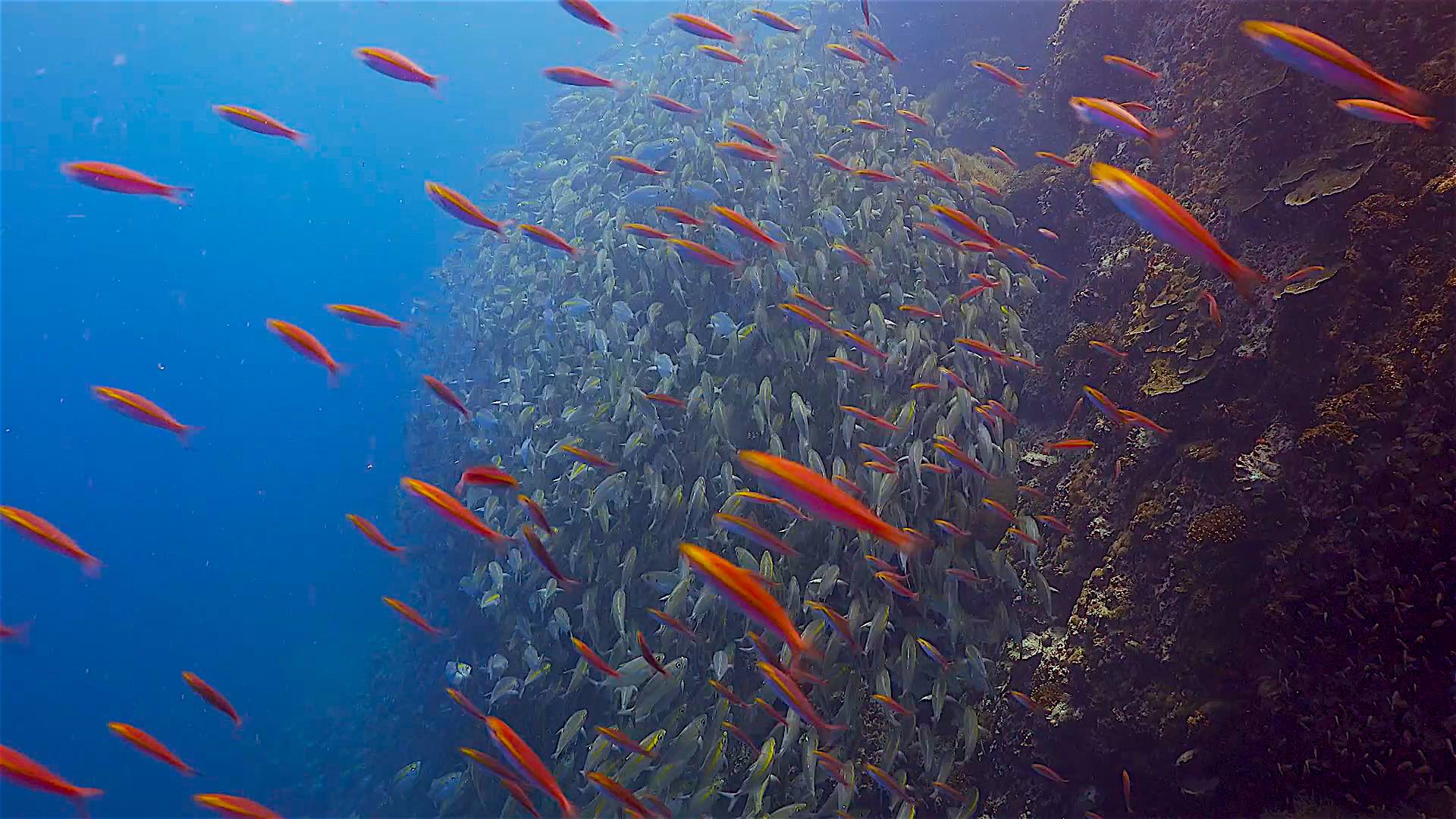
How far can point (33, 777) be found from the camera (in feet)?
9.00

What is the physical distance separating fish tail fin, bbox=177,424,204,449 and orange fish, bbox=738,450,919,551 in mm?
3622

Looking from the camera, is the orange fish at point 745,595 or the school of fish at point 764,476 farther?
the school of fish at point 764,476

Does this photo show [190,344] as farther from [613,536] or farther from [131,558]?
[613,536]

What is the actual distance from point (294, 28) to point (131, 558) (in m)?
56.9

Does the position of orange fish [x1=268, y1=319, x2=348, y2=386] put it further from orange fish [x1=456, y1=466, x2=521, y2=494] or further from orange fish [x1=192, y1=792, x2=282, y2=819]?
orange fish [x1=192, y1=792, x2=282, y2=819]

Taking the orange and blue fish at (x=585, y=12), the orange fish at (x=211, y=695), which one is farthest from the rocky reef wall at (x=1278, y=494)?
the orange fish at (x=211, y=695)

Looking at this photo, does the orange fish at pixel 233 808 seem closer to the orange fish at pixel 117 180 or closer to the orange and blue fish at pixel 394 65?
the orange fish at pixel 117 180

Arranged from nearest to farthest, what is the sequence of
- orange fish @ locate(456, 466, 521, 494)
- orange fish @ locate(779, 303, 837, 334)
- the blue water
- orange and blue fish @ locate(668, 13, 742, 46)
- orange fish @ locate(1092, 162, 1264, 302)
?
orange fish @ locate(1092, 162, 1264, 302), orange fish @ locate(456, 466, 521, 494), orange and blue fish @ locate(668, 13, 742, 46), orange fish @ locate(779, 303, 837, 334), the blue water

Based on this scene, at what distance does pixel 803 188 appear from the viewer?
22.7 feet

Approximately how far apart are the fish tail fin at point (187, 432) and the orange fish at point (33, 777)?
1.73m

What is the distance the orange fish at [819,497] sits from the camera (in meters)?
1.92

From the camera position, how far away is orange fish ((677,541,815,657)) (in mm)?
1943

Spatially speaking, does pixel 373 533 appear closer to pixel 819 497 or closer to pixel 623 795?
pixel 623 795

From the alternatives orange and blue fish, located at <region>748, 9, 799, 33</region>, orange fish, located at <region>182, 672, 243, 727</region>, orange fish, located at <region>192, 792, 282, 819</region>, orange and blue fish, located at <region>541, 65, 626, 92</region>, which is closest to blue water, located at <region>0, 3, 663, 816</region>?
orange fish, located at <region>182, 672, 243, 727</region>
